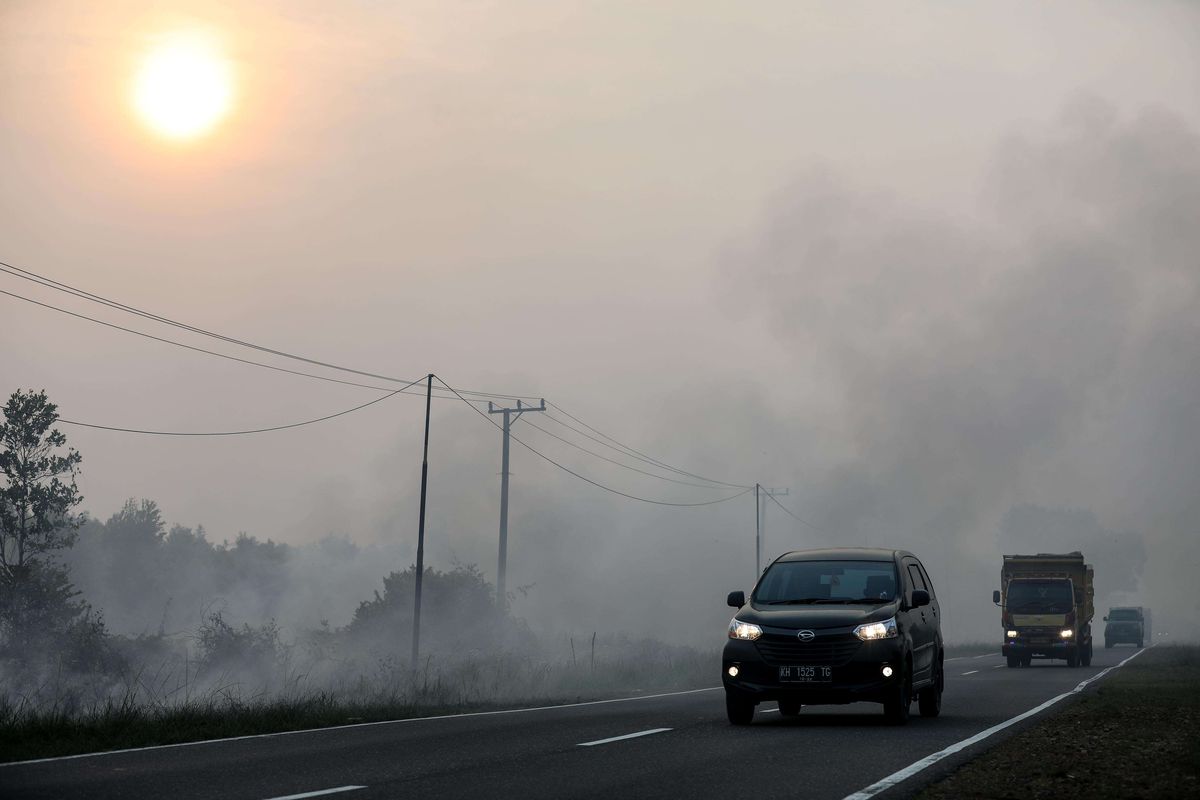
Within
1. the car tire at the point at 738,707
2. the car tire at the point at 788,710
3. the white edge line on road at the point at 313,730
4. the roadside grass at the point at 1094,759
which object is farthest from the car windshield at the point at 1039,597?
the car tire at the point at 738,707

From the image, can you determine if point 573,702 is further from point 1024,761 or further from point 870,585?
point 1024,761

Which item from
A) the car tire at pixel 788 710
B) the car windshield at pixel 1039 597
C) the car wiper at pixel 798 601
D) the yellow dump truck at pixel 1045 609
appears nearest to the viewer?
the car wiper at pixel 798 601

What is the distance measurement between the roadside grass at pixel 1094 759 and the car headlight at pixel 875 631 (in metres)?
1.68

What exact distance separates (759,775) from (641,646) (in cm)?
4872

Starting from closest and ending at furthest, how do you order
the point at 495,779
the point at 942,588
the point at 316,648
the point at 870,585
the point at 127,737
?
Result: 1. the point at 495,779
2. the point at 127,737
3. the point at 870,585
4. the point at 316,648
5. the point at 942,588

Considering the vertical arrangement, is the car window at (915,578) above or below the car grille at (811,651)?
above

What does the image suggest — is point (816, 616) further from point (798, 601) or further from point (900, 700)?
point (900, 700)

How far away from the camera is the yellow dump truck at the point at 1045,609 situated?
39.0 meters

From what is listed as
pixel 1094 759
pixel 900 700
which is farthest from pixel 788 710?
pixel 1094 759

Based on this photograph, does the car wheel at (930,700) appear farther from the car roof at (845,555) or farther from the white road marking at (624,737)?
the white road marking at (624,737)

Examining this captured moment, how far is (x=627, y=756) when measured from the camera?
434 inches

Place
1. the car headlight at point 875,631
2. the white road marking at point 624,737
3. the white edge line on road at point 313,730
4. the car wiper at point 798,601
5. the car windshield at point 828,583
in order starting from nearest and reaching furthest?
the white edge line on road at point 313,730 → the white road marking at point 624,737 → the car headlight at point 875,631 → the car wiper at point 798,601 → the car windshield at point 828,583

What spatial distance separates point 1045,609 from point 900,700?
2771 cm

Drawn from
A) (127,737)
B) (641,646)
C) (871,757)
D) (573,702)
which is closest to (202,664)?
(641,646)
